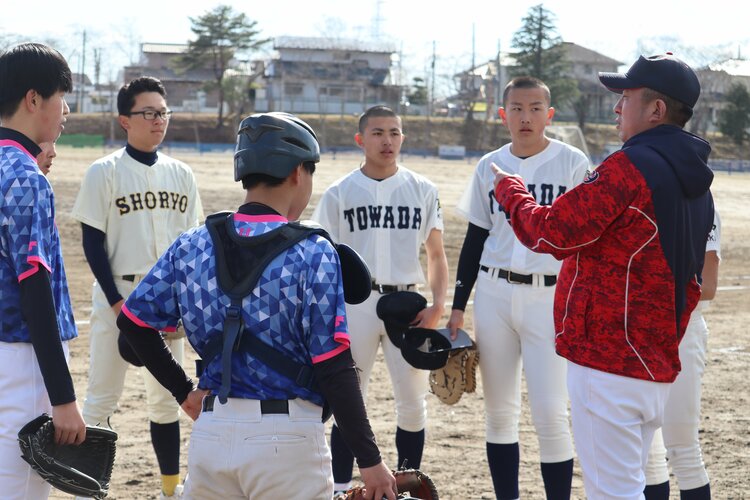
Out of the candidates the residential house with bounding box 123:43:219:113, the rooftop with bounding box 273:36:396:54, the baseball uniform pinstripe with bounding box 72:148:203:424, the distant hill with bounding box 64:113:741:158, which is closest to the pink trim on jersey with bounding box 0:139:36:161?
the baseball uniform pinstripe with bounding box 72:148:203:424

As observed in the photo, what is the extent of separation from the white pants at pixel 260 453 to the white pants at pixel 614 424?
1170mm

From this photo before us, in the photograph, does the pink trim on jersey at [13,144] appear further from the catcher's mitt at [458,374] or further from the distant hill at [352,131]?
the distant hill at [352,131]

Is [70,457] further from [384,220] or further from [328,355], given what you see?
[384,220]

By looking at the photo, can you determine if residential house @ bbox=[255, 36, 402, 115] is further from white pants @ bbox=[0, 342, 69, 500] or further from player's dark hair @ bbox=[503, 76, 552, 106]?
white pants @ bbox=[0, 342, 69, 500]

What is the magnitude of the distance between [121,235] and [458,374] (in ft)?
6.79

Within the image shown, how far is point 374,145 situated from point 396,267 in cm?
76

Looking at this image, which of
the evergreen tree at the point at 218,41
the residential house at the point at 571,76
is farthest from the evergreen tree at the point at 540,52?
the evergreen tree at the point at 218,41

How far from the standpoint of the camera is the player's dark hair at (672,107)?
11.5 ft

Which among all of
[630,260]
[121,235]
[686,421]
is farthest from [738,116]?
[630,260]

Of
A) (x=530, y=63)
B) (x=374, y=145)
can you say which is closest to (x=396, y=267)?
(x=374, y=145)

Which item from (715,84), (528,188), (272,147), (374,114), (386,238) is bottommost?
(386,238)

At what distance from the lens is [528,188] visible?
510 cm

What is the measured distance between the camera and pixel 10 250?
3084 mm

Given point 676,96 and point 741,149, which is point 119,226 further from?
point 741,149
